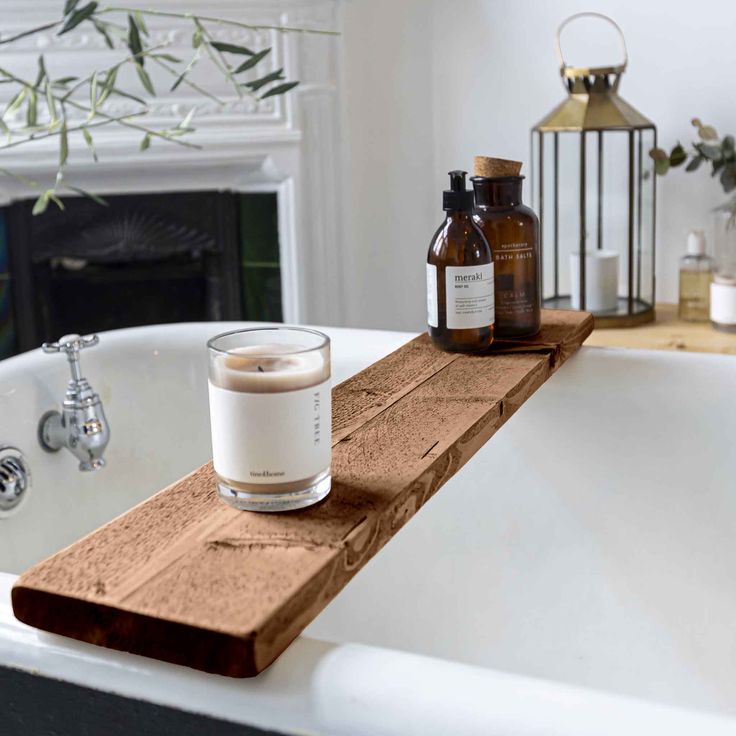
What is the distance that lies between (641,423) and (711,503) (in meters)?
0.12

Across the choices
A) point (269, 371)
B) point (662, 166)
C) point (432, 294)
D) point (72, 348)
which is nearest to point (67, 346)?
point (72, 348)

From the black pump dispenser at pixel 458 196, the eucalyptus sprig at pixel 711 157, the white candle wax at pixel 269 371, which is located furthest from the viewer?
the eucalyptus sprig at pixel 711 157

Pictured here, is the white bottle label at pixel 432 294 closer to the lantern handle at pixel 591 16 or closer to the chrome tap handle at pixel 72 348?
the chrome tap handle at pixel 72 348

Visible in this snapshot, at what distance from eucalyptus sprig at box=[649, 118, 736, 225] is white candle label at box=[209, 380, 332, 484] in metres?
1.38

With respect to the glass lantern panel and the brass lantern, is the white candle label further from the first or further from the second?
the glass lantern panel

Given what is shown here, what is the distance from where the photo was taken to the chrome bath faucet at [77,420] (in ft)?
4.19

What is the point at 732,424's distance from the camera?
46.3 inches

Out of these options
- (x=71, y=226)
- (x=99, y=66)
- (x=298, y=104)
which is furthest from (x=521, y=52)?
(x=71, y=226)

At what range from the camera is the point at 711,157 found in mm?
1906

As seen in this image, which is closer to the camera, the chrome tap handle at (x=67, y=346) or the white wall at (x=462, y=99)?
the chrome tap handle at (x=67, y=346)

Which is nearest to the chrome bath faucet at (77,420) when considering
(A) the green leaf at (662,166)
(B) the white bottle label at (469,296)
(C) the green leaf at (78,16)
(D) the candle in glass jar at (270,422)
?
(C) the green leaf at (78,16)

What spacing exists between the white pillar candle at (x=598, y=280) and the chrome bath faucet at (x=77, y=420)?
3.19 feet

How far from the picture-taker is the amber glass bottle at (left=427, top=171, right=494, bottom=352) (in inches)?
42.1

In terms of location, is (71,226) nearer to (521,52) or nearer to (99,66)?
(99,66)
